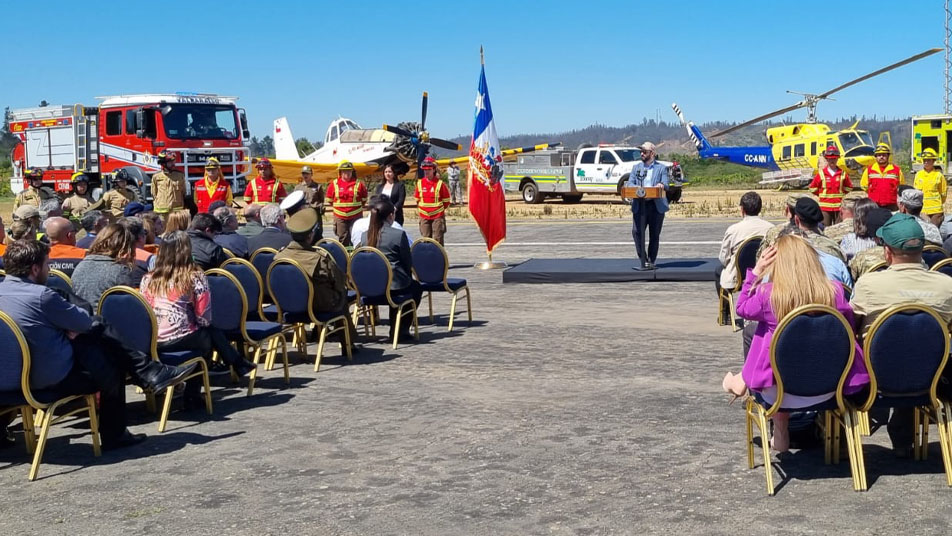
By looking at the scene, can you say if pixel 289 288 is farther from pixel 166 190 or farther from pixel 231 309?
pixel 166 190

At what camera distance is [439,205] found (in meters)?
13.7

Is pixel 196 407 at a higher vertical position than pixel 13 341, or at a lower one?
lower

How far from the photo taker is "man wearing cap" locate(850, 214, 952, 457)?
16.0 feet

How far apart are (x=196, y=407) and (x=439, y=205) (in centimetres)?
741

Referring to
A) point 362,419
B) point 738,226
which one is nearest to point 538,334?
point 738,226

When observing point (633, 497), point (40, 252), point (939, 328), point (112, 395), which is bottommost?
point (633, 497)

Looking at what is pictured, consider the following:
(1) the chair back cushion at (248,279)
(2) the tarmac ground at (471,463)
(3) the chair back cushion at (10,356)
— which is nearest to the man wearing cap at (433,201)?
(2) the tarmac ground at (471,463)

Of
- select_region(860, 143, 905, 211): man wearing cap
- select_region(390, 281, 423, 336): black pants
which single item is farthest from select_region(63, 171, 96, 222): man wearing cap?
select_region(860, 143, 905, 211): man wearing cap

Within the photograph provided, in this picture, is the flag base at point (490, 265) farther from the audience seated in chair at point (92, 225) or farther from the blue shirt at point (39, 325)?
the blue shirt at point (39, 325)

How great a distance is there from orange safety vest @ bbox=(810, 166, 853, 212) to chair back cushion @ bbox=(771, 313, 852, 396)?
9.46 m

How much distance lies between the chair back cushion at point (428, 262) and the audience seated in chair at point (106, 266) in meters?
3.65

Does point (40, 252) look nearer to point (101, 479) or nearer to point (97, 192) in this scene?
point (101, 479)

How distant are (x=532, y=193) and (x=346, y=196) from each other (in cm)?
2109

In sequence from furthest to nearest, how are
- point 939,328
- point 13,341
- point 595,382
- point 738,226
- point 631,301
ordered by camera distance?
point 631,301
point 738,226
point 595,382
point 13,341
point 939,328
